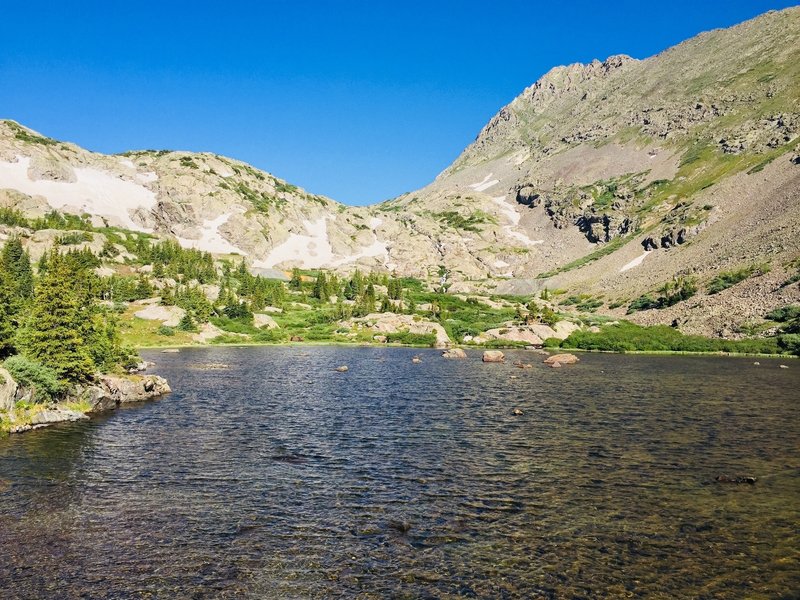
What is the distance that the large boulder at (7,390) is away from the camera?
108ft

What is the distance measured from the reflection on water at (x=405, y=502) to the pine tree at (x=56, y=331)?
5.42 metres

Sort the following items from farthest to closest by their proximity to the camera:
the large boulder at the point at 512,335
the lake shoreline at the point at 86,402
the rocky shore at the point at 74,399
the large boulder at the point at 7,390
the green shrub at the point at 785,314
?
the large boulder at the point at 512,335 → the green shrub at the point at 785,314 → the lake shoreline at the point at 86,402 → the rocky shore at the point at 74,399 → the large boulder at the point at 7,390

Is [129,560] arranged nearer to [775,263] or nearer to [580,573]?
[580,573]

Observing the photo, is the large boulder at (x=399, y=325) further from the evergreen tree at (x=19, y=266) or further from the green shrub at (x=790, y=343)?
the evergreen tree at (x=19, y=266)

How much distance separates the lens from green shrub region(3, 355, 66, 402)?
35.1m

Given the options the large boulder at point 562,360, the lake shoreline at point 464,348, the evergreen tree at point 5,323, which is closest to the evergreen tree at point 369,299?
the lake shoreline at point 464,348

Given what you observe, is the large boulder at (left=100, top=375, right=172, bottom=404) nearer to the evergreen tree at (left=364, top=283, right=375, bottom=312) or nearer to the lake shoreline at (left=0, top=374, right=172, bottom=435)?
the lake shoreline at (left=0, top=374, right=172, bottom=435)

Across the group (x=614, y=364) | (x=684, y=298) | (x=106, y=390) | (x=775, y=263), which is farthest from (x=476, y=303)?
(x=106, y=390)

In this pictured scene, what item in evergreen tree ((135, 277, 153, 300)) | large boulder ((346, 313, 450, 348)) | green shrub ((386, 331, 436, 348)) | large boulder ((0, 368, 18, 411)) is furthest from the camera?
evergreen tree ((135, 277, 153, 300))

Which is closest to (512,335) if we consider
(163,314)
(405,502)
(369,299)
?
(369,299)

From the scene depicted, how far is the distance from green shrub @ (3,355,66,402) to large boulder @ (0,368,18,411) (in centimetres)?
90

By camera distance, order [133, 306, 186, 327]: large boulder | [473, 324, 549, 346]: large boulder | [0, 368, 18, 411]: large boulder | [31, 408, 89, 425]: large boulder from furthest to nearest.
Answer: [133, 306, 186, 327]: large boulder
[473, 324, 549, 346]: large boulder
[31, 408, 89, 425]: large boulder
[0, 368, 18, 411]: large boulder

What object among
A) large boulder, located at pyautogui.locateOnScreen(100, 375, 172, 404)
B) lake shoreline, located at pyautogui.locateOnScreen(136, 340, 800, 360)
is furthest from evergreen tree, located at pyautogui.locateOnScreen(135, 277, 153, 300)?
large boulder, located at pyautogui.locateOnScreen(100, 375, 172, 404)

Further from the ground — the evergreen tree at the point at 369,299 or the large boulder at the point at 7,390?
the evergreen tree at the point at 369,299
